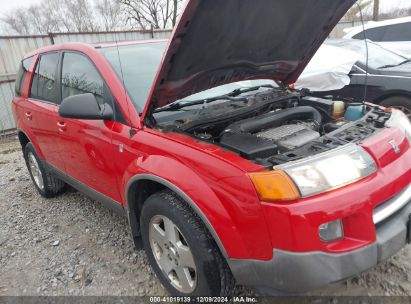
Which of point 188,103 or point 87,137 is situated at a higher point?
point 188,103

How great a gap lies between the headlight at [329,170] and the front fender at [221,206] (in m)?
0.23

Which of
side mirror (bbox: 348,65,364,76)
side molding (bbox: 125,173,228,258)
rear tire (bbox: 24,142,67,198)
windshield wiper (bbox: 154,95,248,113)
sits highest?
windshield wiper (bbox: 154,95,248,113)

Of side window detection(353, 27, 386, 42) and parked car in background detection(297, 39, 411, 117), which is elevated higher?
side window detection(353, 27, 386, 42)

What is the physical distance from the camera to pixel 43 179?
12.8ft

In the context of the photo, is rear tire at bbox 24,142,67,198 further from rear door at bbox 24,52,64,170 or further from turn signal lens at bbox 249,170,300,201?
turn signal lens at bbox 249,170,300,201

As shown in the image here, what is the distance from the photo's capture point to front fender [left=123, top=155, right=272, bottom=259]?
162 centimetres

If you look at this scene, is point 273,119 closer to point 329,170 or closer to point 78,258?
point 329,170

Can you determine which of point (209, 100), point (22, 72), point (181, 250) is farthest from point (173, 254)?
point (22, 72)

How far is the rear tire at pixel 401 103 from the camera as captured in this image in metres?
4.71

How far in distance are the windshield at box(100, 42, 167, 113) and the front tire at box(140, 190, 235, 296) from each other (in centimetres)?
70

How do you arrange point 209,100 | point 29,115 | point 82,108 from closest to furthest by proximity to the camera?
point 82,108, point 209,100, point 29,115

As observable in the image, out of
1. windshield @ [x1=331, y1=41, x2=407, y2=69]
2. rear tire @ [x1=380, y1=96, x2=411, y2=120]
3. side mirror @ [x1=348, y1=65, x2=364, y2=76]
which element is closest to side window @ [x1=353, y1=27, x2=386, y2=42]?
windshield @ [x1=331, y1=41, x2=407, y2=69]

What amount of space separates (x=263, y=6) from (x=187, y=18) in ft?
2.14

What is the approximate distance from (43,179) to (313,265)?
3369 millimetres
